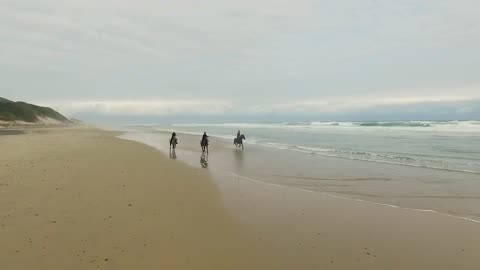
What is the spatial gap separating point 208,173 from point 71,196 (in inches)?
268

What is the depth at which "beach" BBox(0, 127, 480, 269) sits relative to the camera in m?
5.95

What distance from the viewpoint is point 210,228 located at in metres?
7.65

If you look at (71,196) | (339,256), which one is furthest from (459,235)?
(71,196)

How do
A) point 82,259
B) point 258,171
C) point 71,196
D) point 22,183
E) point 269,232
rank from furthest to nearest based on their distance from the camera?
point 258,171
point 22,183
point 71,196
point 269,232
point 82,259

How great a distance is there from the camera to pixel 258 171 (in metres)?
17.3

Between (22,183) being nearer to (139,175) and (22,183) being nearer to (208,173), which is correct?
(139,175)

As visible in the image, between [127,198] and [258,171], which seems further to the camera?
[258,171]

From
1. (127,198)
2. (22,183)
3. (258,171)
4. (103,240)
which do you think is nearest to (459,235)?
(103,240)

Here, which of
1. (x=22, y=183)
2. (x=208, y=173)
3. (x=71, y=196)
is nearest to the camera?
(x=71, y=196)

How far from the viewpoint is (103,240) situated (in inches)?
260

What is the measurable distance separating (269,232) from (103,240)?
10.3 ft

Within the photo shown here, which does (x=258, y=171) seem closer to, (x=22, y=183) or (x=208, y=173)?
(x=208, y=173)

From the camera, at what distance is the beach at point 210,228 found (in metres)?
5.95

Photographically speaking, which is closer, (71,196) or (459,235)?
(459,235)
